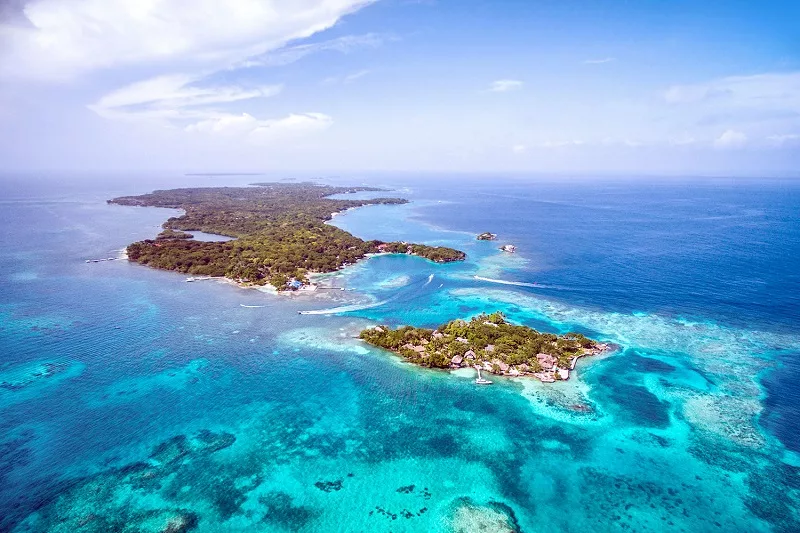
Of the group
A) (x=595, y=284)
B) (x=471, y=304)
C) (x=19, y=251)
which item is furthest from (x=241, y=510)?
(x=19, y=251)

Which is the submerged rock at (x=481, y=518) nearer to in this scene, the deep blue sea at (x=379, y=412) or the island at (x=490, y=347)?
the deep blue sea at (x=379, y=412)

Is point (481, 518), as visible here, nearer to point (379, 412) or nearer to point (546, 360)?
point (379, 412)

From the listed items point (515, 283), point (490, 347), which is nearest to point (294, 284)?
point (490, 347)

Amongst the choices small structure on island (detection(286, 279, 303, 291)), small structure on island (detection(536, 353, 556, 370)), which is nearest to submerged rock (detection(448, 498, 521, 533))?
small structure on island (detection(536, 353, 556, 370))

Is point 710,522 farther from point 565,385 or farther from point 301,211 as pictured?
point 301,211

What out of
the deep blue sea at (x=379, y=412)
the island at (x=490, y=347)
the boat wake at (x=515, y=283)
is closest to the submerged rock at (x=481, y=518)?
the deep blue sea at (x=379, y=412)
